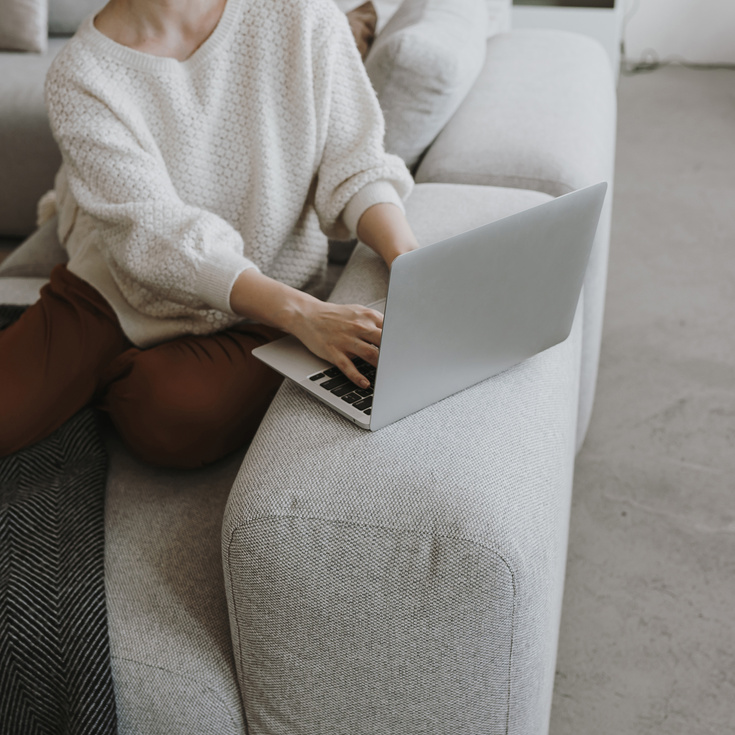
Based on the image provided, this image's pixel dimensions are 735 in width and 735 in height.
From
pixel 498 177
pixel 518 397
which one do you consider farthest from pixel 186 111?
pixel 518 397

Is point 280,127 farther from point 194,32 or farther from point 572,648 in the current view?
point 572,648

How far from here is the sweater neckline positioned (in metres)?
1.07

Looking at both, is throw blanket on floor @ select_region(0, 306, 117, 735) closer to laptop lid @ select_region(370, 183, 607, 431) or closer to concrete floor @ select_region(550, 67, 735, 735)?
laptop lid @ select_region(370, 183, 607, 431)

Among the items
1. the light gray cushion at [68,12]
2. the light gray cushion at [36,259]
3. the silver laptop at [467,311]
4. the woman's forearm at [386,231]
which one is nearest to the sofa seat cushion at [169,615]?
the silver laptop at [467,311]

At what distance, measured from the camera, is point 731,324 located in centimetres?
195

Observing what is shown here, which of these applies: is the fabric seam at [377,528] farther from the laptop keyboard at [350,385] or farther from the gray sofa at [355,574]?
the laptop keyboard at [350,385]

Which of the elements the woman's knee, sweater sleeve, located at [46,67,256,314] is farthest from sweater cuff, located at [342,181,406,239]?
the woman's knee

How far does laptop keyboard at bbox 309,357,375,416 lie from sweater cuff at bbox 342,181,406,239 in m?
0.34

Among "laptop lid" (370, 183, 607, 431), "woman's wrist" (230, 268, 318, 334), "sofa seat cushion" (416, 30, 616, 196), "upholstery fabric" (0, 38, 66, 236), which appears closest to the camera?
"laptop lid" (370, 183, 607, 431)

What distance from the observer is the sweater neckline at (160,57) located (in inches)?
42.3

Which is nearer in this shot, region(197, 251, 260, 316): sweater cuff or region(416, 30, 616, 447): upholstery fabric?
region(197, 251, 260, 316): sweater cuff

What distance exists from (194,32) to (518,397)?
0.72 metres

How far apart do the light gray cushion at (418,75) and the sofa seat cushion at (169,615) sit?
0.73 meters

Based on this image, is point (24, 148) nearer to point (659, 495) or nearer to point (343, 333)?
point (343, 333)
